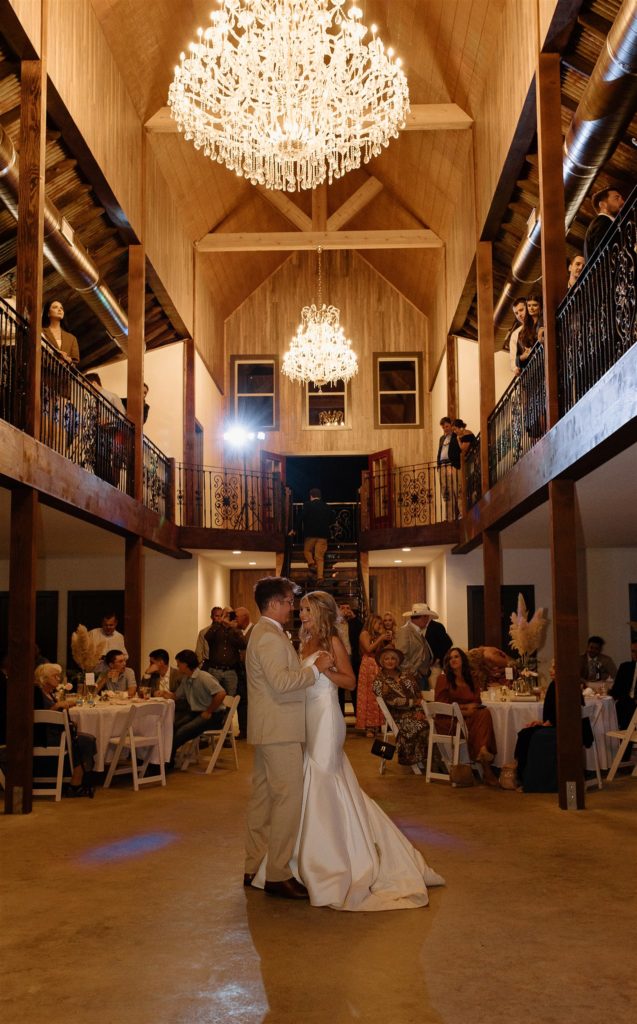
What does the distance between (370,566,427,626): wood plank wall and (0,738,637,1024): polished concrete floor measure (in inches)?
510

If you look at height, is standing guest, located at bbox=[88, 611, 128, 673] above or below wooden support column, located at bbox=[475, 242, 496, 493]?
below

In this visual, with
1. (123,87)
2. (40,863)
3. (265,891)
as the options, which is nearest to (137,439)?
(123,87)

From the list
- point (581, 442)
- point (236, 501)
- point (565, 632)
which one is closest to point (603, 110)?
point (581, 442)

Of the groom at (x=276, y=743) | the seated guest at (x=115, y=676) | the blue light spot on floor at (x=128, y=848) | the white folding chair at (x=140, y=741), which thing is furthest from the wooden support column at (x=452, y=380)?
the groom at (x=276, y=743)

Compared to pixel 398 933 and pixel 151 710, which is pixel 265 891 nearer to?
pixel 398 933

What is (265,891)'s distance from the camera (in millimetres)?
5012

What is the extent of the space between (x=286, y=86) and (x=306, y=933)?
6340mm

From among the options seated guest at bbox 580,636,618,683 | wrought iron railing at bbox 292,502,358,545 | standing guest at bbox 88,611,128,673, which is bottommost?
seated guest at bbox 580,636,618,683

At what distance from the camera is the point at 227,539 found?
15.5m

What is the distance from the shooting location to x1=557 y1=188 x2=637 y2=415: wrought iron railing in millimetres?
5867

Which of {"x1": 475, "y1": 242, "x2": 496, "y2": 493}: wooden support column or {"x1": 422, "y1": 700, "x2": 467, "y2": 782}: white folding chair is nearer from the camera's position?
{"x1": 422, "y1": 700, "x2": 467, "y2": 782}: white folding chair

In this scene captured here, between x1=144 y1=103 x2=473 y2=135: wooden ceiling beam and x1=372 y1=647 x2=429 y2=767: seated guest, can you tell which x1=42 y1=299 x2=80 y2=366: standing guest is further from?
x1=372 y1=647 x2=429 y2=767: seated guest

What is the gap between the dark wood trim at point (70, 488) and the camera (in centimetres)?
721

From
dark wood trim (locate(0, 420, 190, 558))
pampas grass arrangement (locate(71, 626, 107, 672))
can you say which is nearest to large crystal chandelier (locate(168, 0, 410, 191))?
dark wood trim (locate(0, 420, 190, 558))
